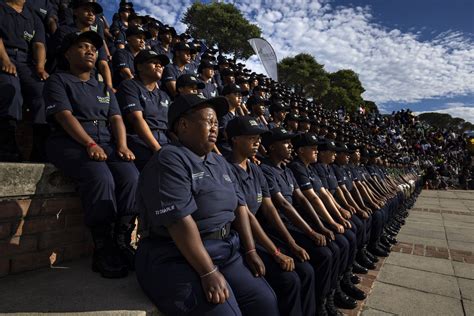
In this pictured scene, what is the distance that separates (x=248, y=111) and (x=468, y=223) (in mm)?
7673

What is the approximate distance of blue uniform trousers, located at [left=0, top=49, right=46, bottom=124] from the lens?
284 cm

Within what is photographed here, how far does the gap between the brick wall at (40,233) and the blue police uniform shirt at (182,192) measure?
3.30 feet

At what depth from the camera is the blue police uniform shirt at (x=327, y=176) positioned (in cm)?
475

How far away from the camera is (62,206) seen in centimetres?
254

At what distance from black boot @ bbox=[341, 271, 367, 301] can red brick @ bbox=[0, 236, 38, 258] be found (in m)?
3.43

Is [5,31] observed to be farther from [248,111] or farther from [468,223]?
[468,223]

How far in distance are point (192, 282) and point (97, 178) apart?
116 centimetres

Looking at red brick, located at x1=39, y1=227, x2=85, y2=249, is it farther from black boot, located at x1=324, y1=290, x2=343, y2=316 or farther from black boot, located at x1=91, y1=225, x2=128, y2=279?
black boot, located at x1=324, y1=290, x2=343, y2=316

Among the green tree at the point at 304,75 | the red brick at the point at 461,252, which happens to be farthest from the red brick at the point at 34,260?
the green tree at the point at 304,75

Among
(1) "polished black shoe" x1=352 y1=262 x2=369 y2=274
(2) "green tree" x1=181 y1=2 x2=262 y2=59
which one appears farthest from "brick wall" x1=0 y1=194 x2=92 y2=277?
(2) "green tree" x1=181 y1=2 x2=262 y2=59

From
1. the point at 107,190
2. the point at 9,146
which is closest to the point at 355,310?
Result: the point at 107,190

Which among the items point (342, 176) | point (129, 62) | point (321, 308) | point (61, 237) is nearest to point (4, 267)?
point (61, 237)

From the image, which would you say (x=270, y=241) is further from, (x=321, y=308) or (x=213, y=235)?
(x=321, y=308)

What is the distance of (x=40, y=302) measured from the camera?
1.80 m
